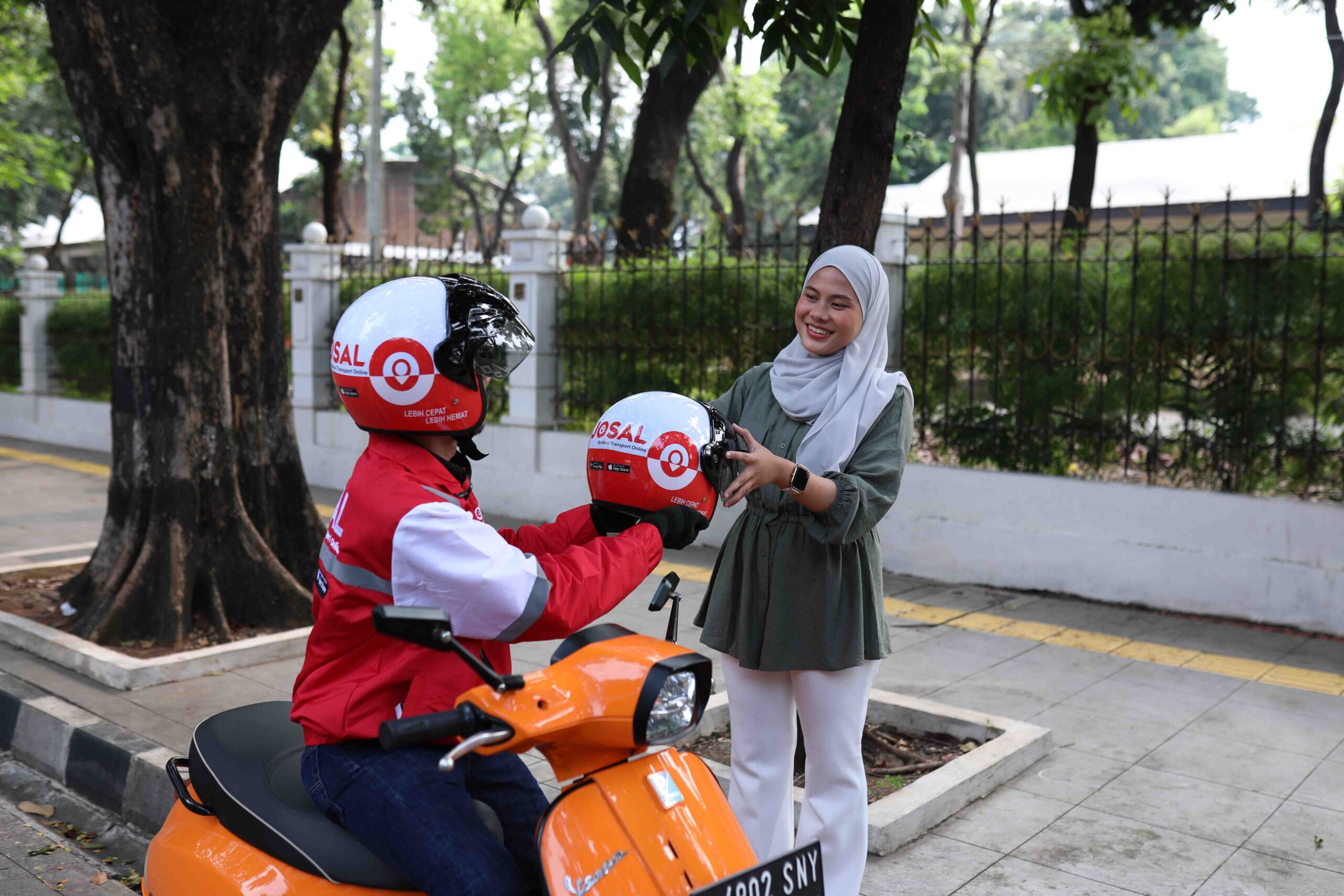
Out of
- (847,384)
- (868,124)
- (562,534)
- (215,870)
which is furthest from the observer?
(868,124)

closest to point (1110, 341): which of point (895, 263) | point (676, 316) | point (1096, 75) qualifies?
point (895, 263)

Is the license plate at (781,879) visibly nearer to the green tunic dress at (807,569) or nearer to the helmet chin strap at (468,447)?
the helmet chin strap at (468,447)

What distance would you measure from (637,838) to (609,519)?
65 cm

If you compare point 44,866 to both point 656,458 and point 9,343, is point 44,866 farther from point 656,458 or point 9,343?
point 9,343

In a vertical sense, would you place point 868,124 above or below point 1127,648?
above

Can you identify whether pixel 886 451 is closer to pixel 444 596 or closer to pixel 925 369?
pixel 444 596

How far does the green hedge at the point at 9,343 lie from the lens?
1616 centimetres

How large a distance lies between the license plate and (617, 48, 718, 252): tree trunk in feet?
41.7

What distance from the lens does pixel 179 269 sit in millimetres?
5980

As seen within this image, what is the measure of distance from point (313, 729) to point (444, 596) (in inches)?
17.4

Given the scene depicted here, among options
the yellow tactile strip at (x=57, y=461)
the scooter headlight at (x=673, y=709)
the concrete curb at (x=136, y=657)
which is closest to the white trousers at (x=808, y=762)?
the scooter headlight at (x=673, y=709)

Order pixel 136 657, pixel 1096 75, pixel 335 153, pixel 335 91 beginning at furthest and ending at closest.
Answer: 1. pixel 335 91
2. pixel 335 153
3. pixel 1096 75
4. pixel 136 657

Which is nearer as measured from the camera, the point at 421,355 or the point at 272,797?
the point at 421,355

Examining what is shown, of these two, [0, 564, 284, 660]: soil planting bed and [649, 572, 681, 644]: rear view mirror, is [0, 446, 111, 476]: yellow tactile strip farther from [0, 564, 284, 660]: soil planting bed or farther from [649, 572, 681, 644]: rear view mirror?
[649, 572, 681, 644]: rear view mirror
